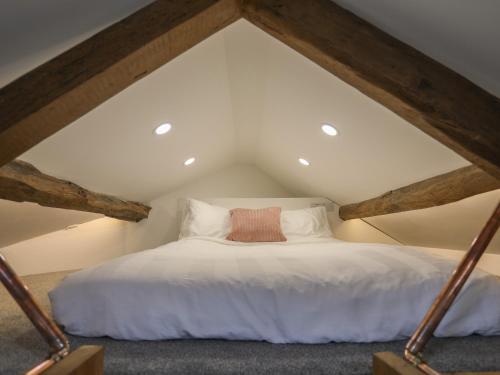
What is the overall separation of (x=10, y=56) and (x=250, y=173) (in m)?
3.33

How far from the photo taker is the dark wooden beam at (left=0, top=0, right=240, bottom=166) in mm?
1203

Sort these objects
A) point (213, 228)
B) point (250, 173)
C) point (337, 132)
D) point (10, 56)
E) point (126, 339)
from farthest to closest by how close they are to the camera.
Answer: point (250, 173) < point (213, 228) < point (337, 132) < point (126, 339) < point (10, 56)

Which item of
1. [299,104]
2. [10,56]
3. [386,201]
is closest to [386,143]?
[299,104]

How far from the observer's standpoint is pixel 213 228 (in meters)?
3.36

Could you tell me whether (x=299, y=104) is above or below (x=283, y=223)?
above

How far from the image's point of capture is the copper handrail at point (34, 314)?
0.92m

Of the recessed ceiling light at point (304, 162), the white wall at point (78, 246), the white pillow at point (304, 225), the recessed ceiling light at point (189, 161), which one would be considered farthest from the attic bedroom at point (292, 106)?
the white wall at point (78, 246)

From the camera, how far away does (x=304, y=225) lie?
11.2 ft

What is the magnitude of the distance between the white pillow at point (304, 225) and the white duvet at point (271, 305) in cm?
180

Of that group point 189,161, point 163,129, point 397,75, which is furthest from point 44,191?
point 397,75

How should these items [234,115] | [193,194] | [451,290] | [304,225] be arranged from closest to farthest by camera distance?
[451,290], [234,115], [304,225], [193,194]

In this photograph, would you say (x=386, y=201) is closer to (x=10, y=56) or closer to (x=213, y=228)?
(x=213, y=228)

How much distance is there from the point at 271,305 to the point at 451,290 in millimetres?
607

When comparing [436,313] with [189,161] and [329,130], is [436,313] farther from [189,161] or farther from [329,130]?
[189,161]
